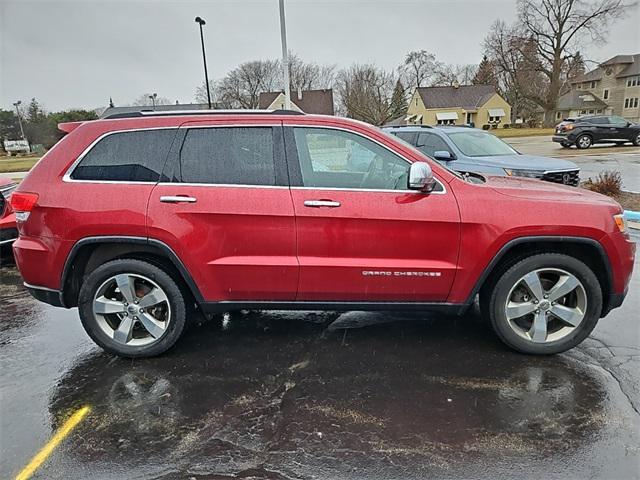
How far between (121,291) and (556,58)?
5581cm

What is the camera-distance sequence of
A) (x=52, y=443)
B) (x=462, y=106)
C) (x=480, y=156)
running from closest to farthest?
(x=52, y=443) < (x=480, y=156) < (x=462, y=106)

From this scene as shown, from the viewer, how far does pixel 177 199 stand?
10.7 feet

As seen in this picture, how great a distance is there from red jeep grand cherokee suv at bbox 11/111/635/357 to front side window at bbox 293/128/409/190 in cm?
1

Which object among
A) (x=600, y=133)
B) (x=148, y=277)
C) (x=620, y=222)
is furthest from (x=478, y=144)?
(x=600, y=133)

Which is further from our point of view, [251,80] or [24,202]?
[251,80]

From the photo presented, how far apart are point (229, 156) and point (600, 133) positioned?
86.3ft

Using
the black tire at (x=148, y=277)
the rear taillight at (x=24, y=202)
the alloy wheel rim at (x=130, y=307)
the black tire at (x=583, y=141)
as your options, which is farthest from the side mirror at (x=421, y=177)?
the black tire at (x=583, y=141)

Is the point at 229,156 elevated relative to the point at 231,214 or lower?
elevated

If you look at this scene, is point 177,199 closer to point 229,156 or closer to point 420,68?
point 229,156

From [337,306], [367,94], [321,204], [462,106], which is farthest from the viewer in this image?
[462,106]

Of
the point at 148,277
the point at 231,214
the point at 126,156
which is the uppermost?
the point at 126,156

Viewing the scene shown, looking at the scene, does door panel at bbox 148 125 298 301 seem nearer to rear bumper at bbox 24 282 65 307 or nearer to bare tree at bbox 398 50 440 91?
rear bumper at bbox 24 282 65 307

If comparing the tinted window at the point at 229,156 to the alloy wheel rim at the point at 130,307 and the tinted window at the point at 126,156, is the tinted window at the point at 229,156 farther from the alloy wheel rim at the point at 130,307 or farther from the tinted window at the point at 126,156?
the alloy wheel rim at the point at 130,307

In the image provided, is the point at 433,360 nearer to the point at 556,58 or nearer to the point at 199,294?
the point at 199,294
